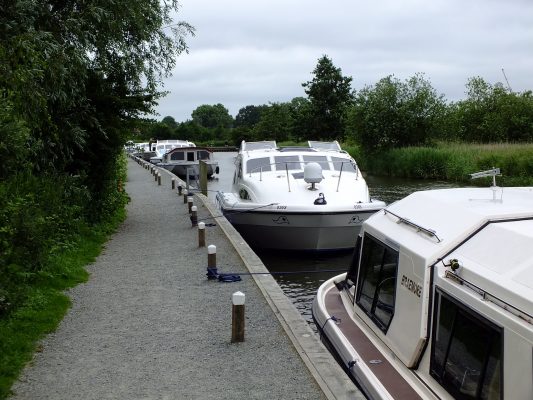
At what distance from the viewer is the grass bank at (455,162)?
29159 mm

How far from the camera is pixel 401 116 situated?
1713 inches

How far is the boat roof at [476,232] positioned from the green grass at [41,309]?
13.0 feet

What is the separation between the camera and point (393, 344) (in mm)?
6246

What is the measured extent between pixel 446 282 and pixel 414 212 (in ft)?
5.69

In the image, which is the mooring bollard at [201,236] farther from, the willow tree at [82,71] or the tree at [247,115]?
the tree at [247,115]

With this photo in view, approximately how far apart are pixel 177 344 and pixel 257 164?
984cm

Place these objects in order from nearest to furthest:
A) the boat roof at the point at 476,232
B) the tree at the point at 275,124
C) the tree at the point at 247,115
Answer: the boat roof at the point at 476,232 < the tree at the point at 275,124 < the tree at the point at 247,115

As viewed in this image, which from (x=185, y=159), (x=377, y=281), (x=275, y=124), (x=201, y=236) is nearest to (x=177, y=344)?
(x=377, y=281)

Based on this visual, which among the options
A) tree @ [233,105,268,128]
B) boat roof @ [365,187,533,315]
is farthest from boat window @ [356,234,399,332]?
tree @ [233,105,268,128]

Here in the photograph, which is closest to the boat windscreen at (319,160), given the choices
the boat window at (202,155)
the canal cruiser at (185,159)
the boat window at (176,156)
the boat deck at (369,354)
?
the boat deck at (369,354)

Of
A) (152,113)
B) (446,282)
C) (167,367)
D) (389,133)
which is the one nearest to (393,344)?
(446,282)

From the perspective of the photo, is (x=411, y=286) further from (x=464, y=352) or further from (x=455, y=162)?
(x=455, y=162)

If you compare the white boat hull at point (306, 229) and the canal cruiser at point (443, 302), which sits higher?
the canal cruiser at point (443, 302)

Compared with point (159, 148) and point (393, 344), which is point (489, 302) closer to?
point (393, 344)
